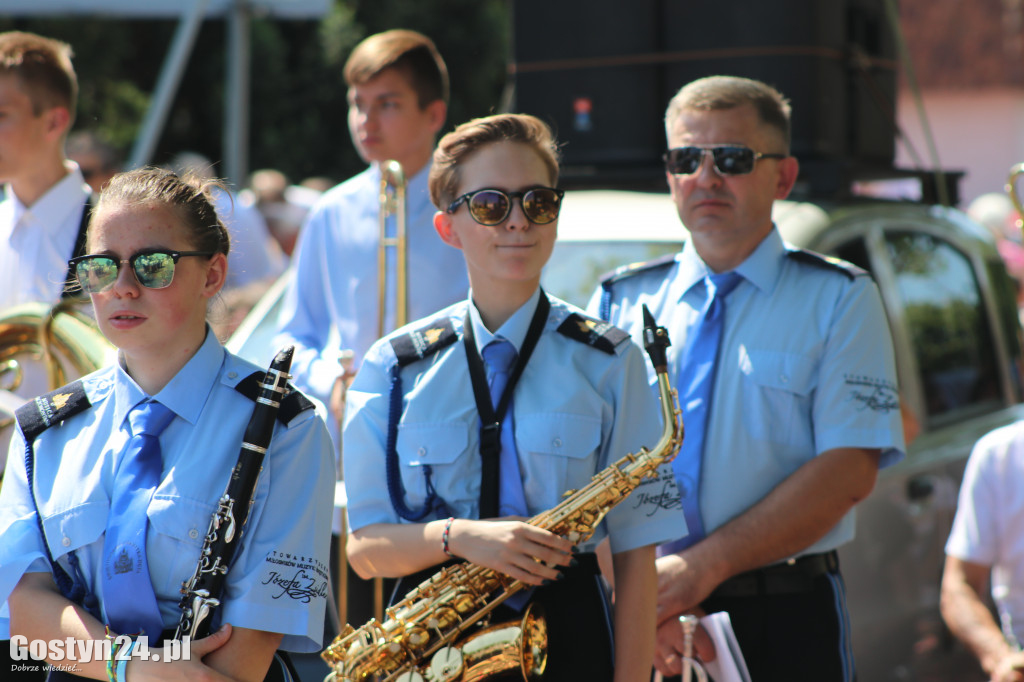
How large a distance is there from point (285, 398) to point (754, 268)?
58.1 inches

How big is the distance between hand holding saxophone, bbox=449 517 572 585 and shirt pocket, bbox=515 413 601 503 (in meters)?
0.18

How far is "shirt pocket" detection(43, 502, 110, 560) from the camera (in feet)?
7.99

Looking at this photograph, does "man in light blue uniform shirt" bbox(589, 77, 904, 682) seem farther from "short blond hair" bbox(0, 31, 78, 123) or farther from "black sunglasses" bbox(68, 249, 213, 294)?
"short blond hair" bbox(0, 31, 78, 123)

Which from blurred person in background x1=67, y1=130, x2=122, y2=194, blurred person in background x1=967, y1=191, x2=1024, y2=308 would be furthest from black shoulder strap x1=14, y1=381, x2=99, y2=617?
blurred person in background x1=967, y1=191, x2=1024, y2=308

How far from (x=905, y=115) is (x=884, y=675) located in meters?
16.0

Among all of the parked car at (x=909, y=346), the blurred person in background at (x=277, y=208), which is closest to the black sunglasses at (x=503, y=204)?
the parked car at (x=909, y=346)

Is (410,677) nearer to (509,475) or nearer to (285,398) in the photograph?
(509,475)

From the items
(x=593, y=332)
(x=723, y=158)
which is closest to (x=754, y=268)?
(x=723, y=158)

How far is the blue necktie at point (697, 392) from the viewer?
3.21 m

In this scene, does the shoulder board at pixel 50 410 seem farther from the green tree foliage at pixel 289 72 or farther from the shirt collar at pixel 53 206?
the green tree foliage at pixel 289 72

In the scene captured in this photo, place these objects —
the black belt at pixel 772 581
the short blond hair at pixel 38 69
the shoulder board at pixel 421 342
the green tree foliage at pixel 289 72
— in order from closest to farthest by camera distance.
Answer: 1. the shoulder board at pixel 421 342
2. the black belt at pixel 772 581
3. the short blond hair at pixel 38 69
4. the green tree foliage at pixel 289 72

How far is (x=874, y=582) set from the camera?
14.4 feet

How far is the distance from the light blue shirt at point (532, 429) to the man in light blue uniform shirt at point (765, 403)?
0.46m

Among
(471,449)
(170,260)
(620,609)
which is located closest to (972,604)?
(620,609)
